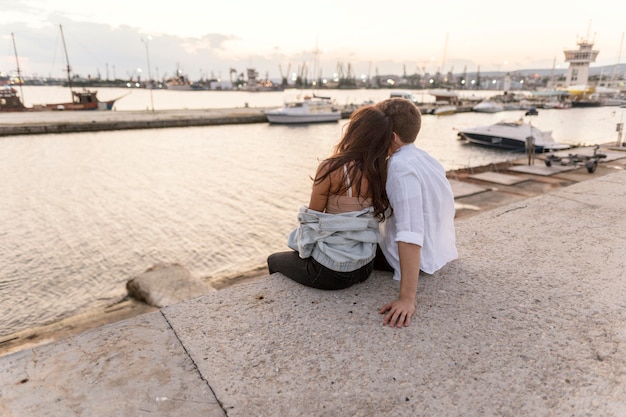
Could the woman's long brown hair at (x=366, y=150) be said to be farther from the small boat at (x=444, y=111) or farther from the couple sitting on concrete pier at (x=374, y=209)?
the small boat at (x=444, y=111)

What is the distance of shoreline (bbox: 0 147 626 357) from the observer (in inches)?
125

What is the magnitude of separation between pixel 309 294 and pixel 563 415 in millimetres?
1617

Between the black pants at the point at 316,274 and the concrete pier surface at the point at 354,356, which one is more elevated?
the black pants at the point at 316,274

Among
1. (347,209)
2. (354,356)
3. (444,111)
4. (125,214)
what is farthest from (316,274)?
(444,111)

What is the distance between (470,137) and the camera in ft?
91.7

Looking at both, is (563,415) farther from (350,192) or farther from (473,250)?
(473,250)

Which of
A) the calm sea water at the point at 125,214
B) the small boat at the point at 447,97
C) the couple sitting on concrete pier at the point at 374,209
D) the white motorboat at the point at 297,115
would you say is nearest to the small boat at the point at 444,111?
the small boat at the point at 447,97

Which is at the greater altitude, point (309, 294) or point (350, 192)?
point (350, 192)

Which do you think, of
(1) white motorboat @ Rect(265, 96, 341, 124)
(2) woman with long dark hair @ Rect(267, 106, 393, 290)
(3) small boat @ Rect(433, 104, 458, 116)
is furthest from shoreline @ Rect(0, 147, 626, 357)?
(3) small boat @ Rect(433, 104, 458, 116)

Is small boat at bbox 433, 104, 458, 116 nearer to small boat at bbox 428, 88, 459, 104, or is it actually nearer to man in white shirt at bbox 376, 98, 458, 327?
small boat at bbox 428, 88, 459, 104

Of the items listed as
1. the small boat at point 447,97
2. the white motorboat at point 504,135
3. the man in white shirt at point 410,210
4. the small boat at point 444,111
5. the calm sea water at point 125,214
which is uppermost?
the small boat at point 447,97

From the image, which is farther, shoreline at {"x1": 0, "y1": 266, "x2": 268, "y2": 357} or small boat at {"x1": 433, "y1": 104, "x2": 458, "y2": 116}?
small boat at {"x1": 433, "y1": 104, "x2": 458, "y2": 116}

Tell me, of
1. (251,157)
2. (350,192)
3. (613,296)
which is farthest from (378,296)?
(251,157)

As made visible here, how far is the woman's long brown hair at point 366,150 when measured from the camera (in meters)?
2.51
